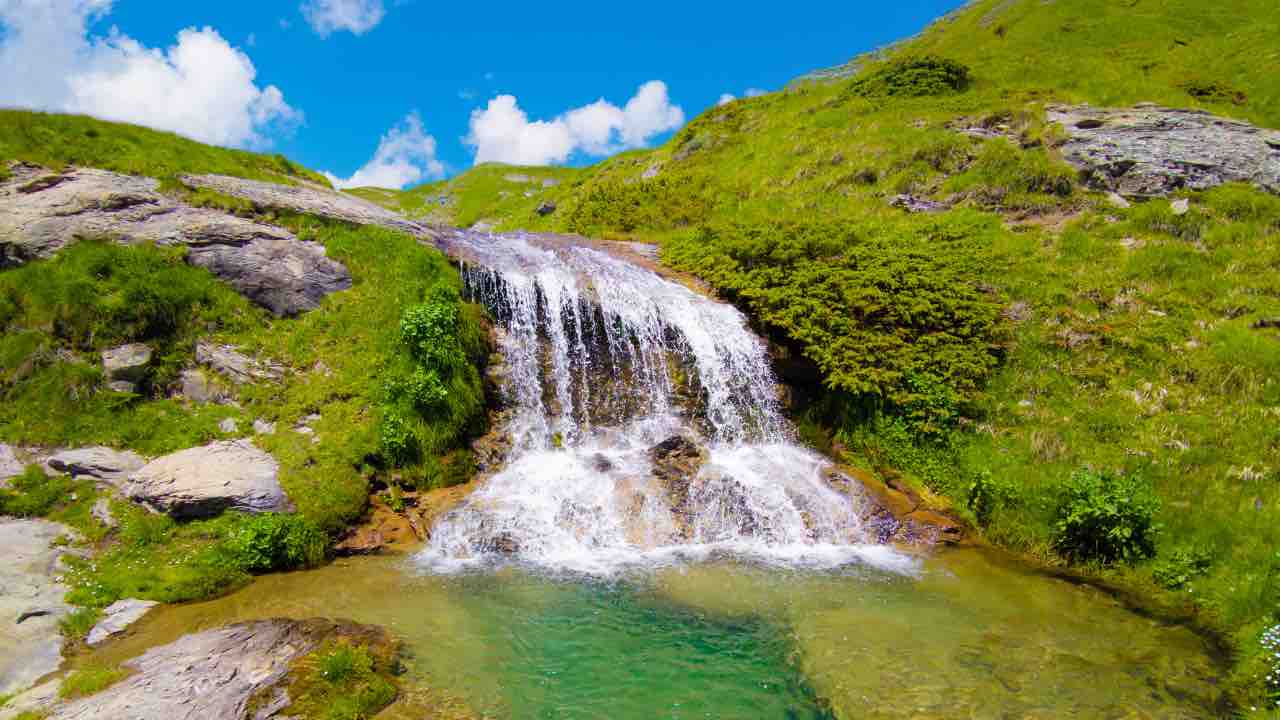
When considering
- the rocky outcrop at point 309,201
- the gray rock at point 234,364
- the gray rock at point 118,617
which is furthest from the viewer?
the rocky outcrop at point 309,201

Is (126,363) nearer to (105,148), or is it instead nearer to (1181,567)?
(105,148)

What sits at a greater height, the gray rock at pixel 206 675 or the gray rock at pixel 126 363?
the gray rock at pixel 126 363

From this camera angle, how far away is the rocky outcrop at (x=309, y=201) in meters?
17.6

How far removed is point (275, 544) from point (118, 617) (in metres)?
2.23

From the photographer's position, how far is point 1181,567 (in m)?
10.3

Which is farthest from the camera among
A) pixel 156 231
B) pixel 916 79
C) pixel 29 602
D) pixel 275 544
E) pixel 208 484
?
pixel 916 79

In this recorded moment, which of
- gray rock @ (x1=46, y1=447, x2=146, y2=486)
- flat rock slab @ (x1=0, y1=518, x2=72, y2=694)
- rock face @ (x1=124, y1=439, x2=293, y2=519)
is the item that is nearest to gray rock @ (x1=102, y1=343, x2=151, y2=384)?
gray rock @ (x1=46, y1=447, x2=146, y2=486)

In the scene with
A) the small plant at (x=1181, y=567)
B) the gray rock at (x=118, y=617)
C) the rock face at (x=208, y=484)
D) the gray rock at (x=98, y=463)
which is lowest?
the small plant at (x=1181, y=567)

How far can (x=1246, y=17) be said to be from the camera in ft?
115

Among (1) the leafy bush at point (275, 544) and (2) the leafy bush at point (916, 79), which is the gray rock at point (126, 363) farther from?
(2) the leafy bush at point (916, 79)

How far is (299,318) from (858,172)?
2445cm

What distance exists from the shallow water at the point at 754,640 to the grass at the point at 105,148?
15.0m

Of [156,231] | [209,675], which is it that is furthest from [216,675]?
[156,231]

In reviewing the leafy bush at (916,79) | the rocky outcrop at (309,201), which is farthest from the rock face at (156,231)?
the leafy bush at (916,79)
